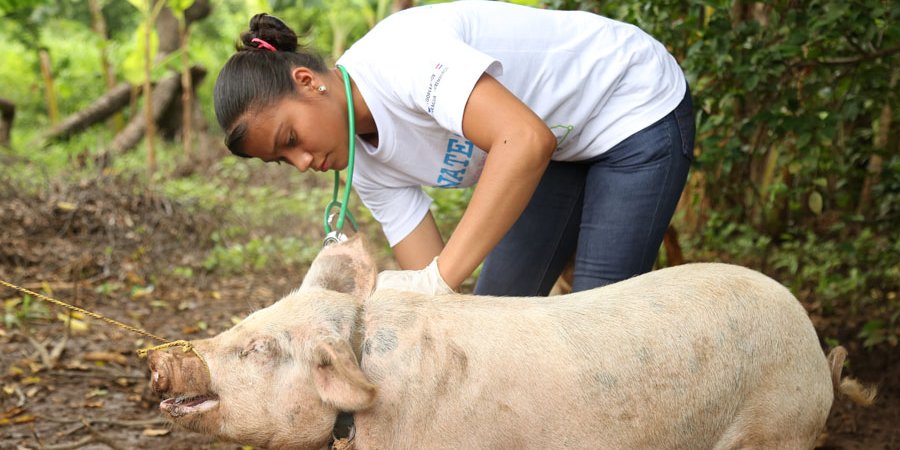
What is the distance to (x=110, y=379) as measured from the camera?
4.37 m

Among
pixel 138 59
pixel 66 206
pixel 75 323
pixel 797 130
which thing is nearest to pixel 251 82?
pixel 797 130

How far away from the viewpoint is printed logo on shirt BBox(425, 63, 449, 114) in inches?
91.6

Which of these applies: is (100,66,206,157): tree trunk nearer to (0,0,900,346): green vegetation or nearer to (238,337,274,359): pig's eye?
(0,0,900,346): green vegetation

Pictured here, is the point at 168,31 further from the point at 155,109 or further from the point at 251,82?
the point at 251,82

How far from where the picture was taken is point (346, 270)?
7.86 ft

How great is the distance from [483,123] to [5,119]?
1073 cm

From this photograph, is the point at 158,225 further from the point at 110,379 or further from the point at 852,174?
the point at 852,174

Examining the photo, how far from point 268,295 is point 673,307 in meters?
4.41

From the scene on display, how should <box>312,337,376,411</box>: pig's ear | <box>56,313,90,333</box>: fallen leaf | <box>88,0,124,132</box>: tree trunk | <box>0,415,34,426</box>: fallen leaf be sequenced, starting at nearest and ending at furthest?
<box>312,337,376,411</box>: pig's ear, <box>0,415,34,426</box>: fallen leaf, <box>56,313,90,333</box>: fallen leaf, <box>88,0,124,132</box>: tree trunk

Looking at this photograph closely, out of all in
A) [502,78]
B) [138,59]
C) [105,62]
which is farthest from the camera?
[105,62]

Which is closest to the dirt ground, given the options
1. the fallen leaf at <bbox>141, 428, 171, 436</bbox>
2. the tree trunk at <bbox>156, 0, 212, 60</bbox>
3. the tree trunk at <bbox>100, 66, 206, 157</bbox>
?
the fallen leaf at <bbox>141, 428, 171, 436</bbox>

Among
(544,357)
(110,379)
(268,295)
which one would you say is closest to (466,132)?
(544,357)

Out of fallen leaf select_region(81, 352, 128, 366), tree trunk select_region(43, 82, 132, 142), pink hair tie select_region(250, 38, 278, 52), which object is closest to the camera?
pink hair tie select_region(250, 38, 278, 52)

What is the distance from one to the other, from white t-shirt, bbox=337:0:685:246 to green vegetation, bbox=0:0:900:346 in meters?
1.02
